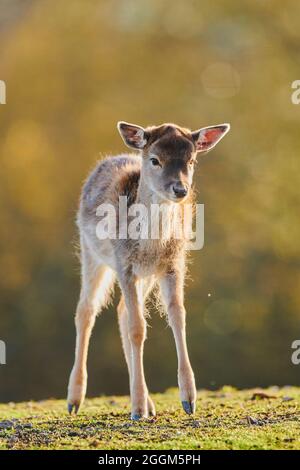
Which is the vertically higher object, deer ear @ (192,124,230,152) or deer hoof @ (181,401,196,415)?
deer ear @ (192,124,230,152)

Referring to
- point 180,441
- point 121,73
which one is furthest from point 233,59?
point 180,441

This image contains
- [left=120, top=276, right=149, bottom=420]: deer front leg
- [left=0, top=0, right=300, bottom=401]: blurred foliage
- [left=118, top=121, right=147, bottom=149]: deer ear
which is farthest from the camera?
[left=0, top=0, right=300, bottom=401]: blurred foliage

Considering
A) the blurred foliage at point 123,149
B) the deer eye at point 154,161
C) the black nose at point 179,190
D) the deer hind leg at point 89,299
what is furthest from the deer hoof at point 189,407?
the blurred foliage at point 123,149

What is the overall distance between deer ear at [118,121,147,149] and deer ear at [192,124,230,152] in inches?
21.4

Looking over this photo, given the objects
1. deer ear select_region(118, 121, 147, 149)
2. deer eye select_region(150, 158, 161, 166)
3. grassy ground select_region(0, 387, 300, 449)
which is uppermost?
deer ear select_region(118, 121, 147, 149)

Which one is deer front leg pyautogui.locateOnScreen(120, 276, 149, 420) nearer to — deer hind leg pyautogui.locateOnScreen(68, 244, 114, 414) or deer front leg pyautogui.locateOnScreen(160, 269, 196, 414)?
deer front leg pyautogui.locateOnScreen(160, 269, 196, 414)

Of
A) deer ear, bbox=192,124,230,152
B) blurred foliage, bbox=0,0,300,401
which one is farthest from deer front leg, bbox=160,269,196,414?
blurred foliage, bbox=0,0,300,401

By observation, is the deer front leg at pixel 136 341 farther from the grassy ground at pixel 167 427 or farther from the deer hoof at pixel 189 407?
the deer hoof at pixel 189 407

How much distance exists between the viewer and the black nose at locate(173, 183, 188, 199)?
361 inches

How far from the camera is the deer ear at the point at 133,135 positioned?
9.84 meters

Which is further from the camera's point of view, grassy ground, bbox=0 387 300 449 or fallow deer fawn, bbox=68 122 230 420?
fallow deer fawn, bbox=68 122 230 420

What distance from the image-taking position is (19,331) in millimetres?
26578

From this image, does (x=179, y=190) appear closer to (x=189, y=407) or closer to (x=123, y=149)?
(x=189, y=407)
